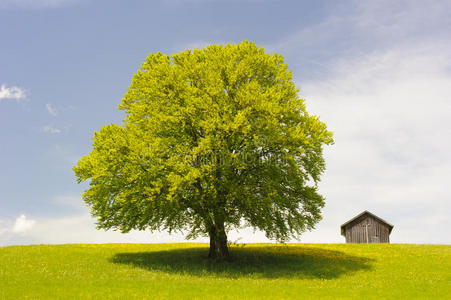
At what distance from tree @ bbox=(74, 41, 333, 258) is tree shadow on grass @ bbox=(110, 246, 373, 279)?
7.17 ft

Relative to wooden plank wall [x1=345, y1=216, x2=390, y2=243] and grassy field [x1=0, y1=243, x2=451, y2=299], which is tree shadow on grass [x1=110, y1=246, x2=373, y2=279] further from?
wooden plank wall [x1=345, y1=216, x2=390, y2=243]

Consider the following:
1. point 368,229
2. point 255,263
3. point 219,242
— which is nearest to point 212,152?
point 219,242

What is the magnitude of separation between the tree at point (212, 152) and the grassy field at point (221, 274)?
10.0 ft

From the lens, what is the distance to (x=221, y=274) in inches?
991

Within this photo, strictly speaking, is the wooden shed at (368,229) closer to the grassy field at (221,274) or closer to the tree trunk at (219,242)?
the grassy field at (221,274)

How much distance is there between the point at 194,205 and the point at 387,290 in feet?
45.5

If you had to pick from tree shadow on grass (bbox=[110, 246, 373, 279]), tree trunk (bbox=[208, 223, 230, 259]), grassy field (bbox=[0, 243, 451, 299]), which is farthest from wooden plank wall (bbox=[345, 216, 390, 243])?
tree trunk (bbox=[208, 223, 230, 259])

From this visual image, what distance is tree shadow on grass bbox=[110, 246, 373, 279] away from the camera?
1027 inches

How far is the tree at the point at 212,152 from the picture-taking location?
2541 cm

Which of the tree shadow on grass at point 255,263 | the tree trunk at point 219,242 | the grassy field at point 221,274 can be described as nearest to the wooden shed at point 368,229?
the grassy field at point 221,274

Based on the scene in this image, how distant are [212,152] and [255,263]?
1066 centimetres

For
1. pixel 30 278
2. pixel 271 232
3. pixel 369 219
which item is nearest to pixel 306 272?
pixel 271 232

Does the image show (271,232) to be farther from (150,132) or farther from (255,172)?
(150,132)

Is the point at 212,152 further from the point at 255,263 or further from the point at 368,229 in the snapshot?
the point at 368,229
